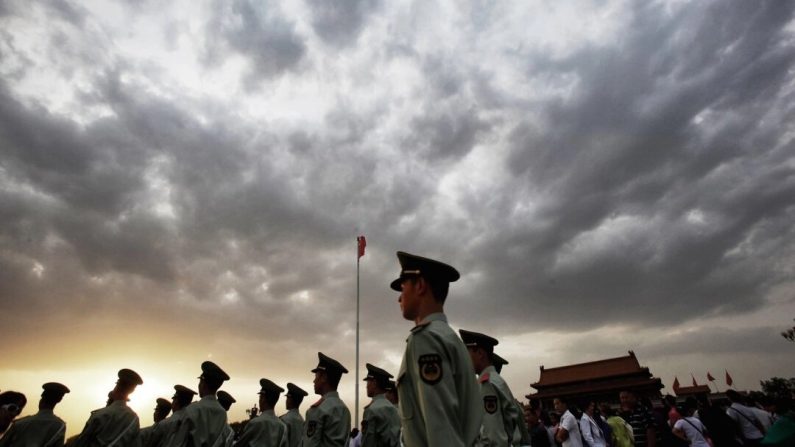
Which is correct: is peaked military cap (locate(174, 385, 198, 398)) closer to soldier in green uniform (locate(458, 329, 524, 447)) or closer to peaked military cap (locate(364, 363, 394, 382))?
peaked military cap (locate(364, 363, 394, 382))

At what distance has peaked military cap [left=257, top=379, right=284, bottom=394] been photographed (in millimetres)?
8609

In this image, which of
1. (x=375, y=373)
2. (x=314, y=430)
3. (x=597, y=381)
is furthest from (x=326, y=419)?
(x=597, y=381)

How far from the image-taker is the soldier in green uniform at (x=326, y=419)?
6.50 meters

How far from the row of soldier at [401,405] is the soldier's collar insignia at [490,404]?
11 millimetres

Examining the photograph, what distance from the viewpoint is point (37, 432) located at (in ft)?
22.1

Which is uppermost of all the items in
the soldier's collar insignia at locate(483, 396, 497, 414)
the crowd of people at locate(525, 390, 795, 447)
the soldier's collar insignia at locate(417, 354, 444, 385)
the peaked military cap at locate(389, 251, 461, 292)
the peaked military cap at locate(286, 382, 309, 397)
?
the peaked military cap at locate(389, 251, 461, 292)

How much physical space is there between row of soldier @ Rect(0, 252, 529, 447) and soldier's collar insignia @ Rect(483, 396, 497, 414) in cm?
1

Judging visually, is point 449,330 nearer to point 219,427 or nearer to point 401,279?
point 401,279

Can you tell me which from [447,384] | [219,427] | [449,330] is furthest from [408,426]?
[219,427]

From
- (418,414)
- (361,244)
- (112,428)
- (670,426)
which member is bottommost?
(670,426)

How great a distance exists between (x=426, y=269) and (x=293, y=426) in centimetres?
779

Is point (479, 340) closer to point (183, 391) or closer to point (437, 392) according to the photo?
point (437, 392)

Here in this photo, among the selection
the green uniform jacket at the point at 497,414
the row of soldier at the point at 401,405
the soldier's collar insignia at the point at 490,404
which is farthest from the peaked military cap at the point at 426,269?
Result: the soldier's collar insignia at the point at 490,404

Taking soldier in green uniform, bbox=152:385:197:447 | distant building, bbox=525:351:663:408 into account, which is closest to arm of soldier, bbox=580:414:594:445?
soldier in green uniform, bbox=152:385:197:447
